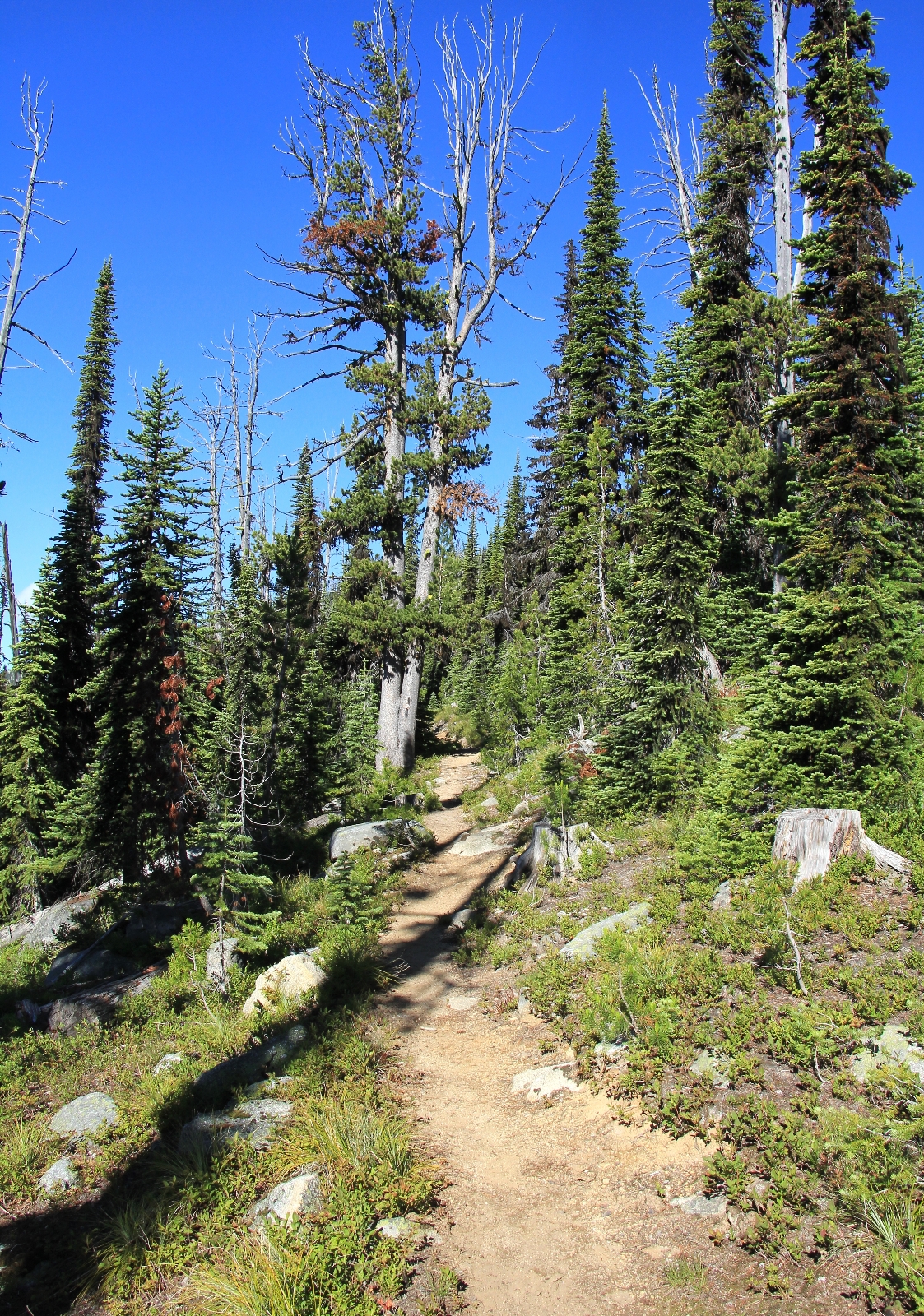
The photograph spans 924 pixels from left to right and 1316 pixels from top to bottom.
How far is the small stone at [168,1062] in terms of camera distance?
774 cm

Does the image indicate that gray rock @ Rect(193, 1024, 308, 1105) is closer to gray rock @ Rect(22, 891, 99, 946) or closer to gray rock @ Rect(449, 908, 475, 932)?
gray rock @ Rect(449, 908, 475, 932)

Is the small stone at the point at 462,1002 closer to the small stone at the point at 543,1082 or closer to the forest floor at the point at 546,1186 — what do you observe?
the forest floor at the point at 546,1186

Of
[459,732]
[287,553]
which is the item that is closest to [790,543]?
[287,553]

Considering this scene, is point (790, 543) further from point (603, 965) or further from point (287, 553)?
point (287, 553)

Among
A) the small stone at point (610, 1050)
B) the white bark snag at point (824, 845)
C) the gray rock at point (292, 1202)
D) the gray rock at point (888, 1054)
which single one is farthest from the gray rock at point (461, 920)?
the gray rock at point (888, 1054)

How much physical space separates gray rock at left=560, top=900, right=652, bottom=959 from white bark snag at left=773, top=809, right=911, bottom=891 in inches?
66.6

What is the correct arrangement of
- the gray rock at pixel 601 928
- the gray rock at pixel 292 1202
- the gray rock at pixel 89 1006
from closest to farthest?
the gray rock at pixel 292 1202 < the gray rock at pixel 601 928 < the gray rock at pixel 89 1006

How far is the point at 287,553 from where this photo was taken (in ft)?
46.8

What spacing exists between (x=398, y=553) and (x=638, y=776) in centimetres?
1001

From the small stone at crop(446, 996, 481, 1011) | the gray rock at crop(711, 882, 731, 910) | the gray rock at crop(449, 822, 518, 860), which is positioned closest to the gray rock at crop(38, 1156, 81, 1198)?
the small stone at crop(446, 996, 481, 1011)

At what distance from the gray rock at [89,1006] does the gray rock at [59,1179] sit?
9.23 ft

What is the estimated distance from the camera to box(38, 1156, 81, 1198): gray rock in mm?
6262

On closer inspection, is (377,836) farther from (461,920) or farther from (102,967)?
(102,967)

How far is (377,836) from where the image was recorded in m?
14.6
